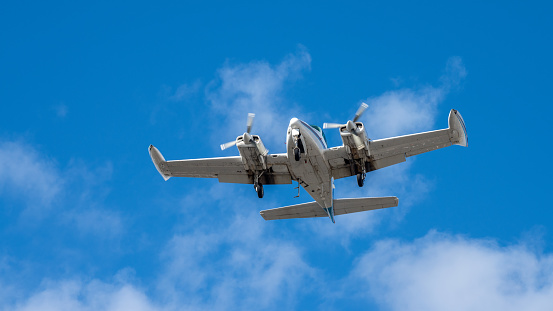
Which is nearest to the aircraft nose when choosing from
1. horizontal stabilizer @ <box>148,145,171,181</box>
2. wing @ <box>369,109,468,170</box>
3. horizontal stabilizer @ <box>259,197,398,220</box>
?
wing @ <box>369,109,468,170</box>

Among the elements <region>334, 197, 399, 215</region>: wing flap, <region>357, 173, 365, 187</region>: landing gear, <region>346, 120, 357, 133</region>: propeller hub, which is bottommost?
<region>334, 197, 399, 215</region>: wing flap

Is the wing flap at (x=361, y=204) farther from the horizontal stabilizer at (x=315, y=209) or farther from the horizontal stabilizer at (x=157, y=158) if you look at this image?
the horizontal stabilizer at (x=157, y=158)

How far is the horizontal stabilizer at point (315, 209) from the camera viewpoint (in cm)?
4989

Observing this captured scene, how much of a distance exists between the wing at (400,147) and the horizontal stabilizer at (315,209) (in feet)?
6.49

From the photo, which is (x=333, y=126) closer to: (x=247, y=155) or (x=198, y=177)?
(x=247, y=155)

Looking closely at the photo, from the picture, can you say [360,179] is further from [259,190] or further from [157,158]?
[157,158]

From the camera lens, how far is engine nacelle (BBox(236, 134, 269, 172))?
155 feet

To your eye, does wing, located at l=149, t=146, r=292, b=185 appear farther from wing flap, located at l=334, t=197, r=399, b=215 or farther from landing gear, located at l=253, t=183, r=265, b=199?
wing flap, located at l=334, t=197, r=399, b=215

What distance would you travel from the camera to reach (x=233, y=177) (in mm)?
50875

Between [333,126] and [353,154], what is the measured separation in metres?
2.36

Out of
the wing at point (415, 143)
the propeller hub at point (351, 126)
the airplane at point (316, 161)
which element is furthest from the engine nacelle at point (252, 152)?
the wing at point (415, 143)

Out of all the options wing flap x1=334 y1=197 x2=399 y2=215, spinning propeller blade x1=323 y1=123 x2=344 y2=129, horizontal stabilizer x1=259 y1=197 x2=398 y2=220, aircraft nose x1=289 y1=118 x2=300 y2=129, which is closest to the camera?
aircraft nose x1=289 y1=118 x2=300 y2=129

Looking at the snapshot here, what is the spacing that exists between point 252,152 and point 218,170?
13.2 ft

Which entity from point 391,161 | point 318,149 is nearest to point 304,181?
point 318,149
